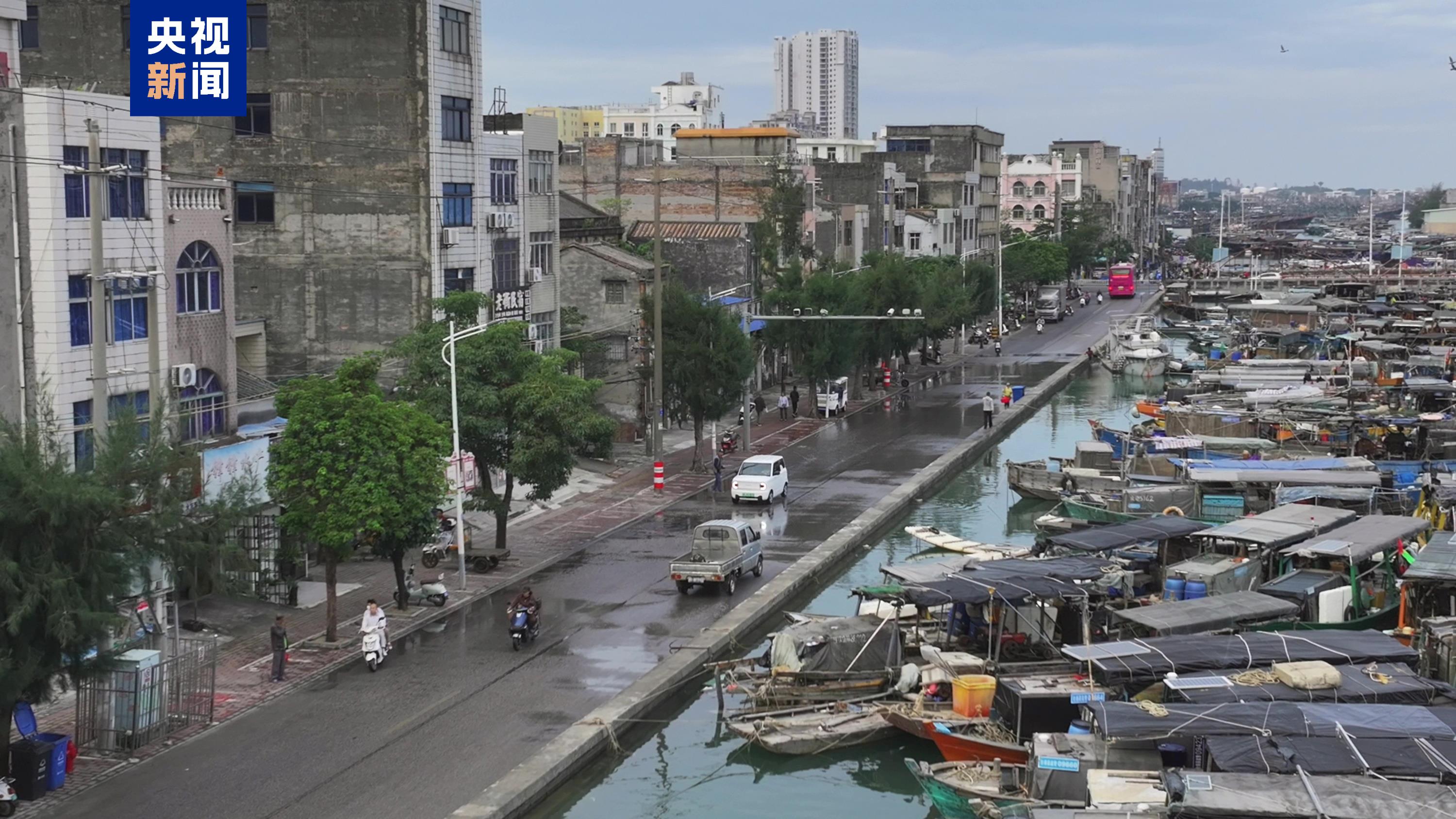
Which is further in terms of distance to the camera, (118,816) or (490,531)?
(490,531)

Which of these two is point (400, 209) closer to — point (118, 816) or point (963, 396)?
point (118, 816)

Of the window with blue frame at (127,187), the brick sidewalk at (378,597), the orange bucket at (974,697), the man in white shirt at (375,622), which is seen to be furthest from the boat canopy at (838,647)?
the window with blue frame at (127,187)

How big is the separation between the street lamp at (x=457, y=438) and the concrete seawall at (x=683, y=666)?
21.6 feet

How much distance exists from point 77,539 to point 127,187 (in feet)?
40.2

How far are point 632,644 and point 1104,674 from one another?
10.5m

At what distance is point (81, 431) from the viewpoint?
33.2 meters

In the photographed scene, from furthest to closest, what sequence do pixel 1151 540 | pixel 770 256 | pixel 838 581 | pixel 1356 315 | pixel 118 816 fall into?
1. pixel 1356 315
2. pixel 770 256
3. pixel 838 581
4. pixel 1151 540
5. pixel 118 816

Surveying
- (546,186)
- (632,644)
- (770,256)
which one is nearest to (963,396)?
(770,256)

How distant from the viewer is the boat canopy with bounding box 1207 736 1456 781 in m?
22.9

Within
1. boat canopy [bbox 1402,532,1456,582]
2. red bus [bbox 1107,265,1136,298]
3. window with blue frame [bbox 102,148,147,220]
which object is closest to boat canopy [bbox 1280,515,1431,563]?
boat canopy [bbox 1402,532,1456,582]

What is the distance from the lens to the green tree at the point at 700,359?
188 feet

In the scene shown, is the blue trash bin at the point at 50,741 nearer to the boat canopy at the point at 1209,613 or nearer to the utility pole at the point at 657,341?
the boat canopy at the point at 1209,613

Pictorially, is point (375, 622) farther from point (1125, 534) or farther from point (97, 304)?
point (1125, 534)

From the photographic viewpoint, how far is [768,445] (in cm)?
6400
